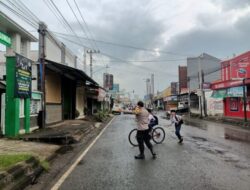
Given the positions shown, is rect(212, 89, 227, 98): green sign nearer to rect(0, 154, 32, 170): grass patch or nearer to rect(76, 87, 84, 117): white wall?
rect(76, 87, 84, 117): white wall

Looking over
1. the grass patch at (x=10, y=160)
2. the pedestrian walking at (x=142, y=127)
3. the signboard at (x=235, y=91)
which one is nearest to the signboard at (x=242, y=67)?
the signboard at (x=235, y=91)

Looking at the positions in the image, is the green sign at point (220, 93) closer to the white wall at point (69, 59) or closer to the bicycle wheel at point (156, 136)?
the white wall at point (69, 59)

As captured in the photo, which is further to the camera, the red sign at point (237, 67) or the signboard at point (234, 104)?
the signboard at point (234, 104)

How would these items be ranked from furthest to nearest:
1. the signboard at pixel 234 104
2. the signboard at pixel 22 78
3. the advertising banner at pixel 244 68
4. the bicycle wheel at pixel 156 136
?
the signboard at pixel 234 104 → the advertising banner at pixel 244 68 → the signboard at pixel 22 78 → the bicycle wheel at pixel 156 136

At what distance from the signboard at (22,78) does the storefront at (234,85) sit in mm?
20546

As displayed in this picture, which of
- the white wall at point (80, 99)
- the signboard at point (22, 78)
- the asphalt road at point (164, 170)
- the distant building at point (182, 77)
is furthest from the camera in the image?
the distant building at point (182, 77)

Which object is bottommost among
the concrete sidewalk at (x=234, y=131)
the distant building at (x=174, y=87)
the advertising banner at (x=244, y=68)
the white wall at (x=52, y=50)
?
the concrete sidewalk at (x=234, y=131)

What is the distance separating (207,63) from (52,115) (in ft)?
152

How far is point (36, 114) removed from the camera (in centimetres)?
2052

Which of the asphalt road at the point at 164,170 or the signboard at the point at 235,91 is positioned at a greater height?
the signboard at the point at 235,91

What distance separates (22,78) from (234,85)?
2523 cm

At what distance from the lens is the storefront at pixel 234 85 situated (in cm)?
3328

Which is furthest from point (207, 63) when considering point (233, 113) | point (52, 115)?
point (52, 115)

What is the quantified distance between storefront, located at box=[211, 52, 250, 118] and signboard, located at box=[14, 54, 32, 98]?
20.5 metres
